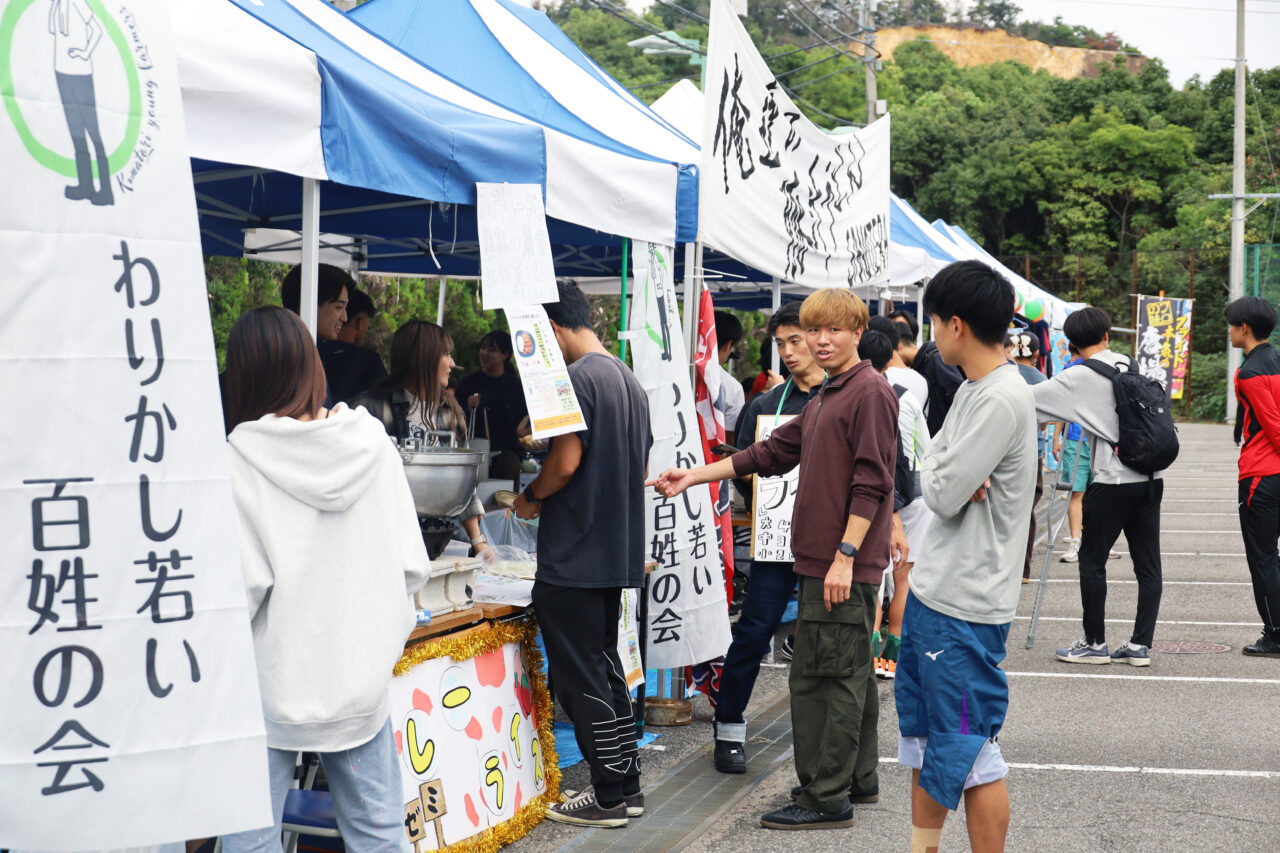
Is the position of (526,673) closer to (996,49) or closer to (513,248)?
(513,248)

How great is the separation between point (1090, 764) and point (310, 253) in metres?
3.98

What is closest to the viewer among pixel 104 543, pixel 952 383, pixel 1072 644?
pixel 104 543

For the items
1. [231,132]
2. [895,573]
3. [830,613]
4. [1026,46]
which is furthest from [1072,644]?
[1026,46]

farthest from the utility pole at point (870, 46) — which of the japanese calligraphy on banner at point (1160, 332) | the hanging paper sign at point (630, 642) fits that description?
the hanging paper sign at point (630, 642)

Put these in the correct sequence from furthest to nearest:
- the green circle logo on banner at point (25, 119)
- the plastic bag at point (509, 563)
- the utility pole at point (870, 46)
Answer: the utility pole at point (870, 46) < the plastic bag at point (509, 563) < the green circle logo on banner at point (25, 119)

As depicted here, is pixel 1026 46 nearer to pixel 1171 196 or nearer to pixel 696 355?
pixel 1171 196

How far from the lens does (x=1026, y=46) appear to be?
112 meters

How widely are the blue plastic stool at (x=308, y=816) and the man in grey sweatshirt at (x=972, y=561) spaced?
1.61 m

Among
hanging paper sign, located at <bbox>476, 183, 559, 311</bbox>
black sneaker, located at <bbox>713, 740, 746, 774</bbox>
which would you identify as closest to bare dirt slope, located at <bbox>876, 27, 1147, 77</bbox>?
black sneaker, located at <bbox>713, 740, 746, 774</bbox>

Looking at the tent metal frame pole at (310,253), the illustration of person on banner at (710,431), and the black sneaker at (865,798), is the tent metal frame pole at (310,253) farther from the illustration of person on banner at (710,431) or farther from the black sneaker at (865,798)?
the black sneaker at (865,798)

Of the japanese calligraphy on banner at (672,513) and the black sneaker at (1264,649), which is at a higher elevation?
the japanese calligraphy on banner at (672,513)

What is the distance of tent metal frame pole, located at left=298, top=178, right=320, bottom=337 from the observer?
3.68 metres

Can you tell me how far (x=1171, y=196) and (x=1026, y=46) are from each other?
2865 inches

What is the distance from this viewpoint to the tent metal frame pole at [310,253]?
12.1 ft
